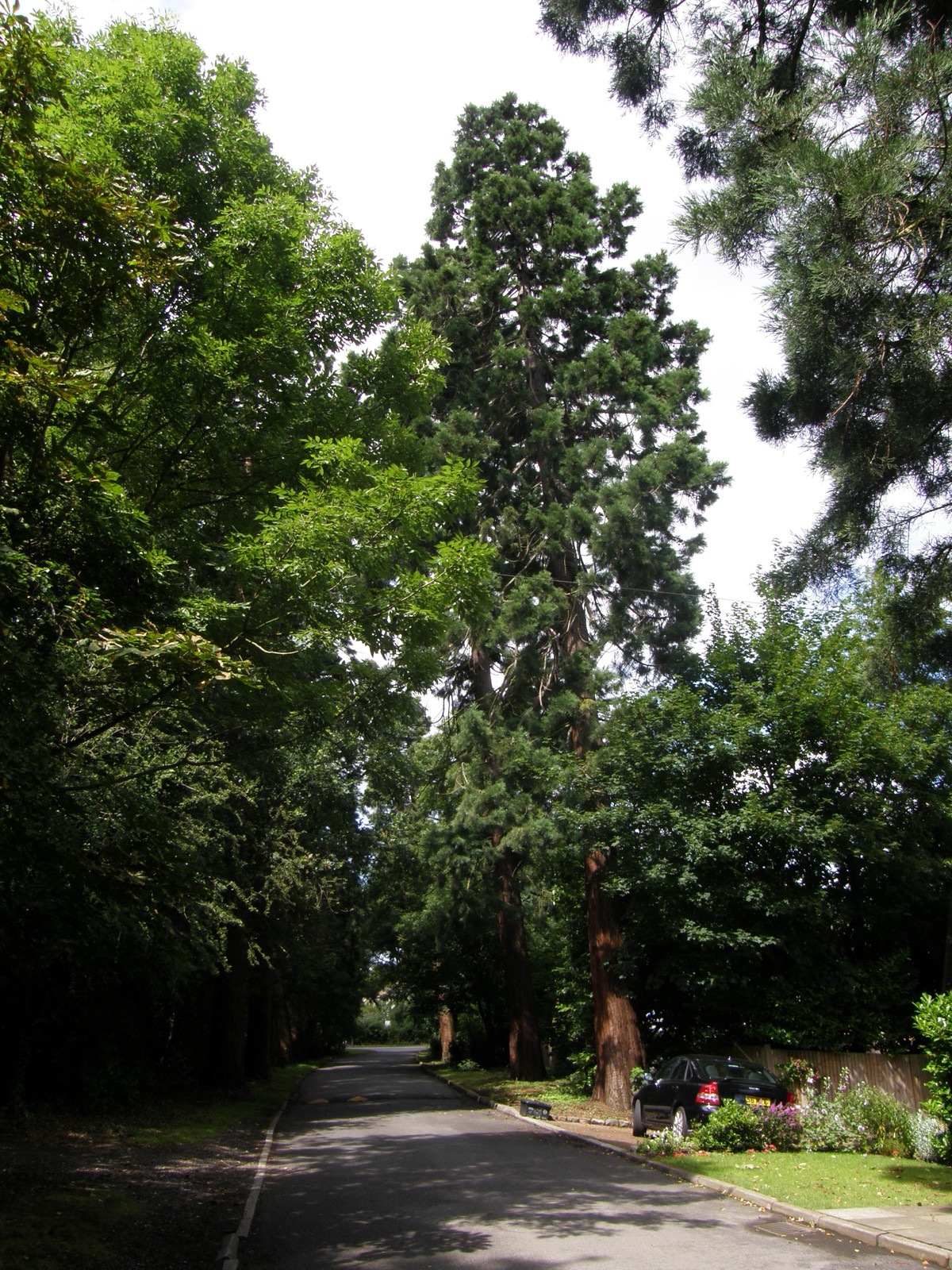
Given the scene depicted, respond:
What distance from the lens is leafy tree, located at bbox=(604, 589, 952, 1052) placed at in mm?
15961

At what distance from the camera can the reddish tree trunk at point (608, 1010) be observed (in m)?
18.6

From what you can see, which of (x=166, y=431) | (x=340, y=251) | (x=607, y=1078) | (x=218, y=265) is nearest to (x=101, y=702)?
(x=166, y=431)

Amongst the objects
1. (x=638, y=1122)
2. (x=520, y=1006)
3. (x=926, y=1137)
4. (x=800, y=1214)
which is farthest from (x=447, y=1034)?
(x=800, y=1214)

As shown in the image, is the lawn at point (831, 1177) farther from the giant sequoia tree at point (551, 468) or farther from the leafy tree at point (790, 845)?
the giant sequoia tree at point (551, 468)

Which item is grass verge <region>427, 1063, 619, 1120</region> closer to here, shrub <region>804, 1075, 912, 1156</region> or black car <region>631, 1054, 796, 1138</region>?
black car <region>631, 1054, 796, 1138</region>

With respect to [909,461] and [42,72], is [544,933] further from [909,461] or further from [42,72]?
[42,72]

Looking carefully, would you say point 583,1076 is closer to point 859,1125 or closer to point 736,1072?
point 736,1072

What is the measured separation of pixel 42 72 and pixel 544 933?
29801mm

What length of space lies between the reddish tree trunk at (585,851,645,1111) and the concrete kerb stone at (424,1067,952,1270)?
358 cm

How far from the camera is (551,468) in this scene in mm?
21438

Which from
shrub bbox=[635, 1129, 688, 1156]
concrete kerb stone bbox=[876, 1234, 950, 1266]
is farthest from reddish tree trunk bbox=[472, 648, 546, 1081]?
concrete kerb stone bbox=[876, 1234, 950, 1266]

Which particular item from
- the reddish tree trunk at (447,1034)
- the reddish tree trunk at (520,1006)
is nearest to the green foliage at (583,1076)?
the reddish tree trunk at (520,1006)

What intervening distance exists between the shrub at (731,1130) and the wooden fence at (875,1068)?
2559 mm

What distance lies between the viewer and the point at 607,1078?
61.5 feet
